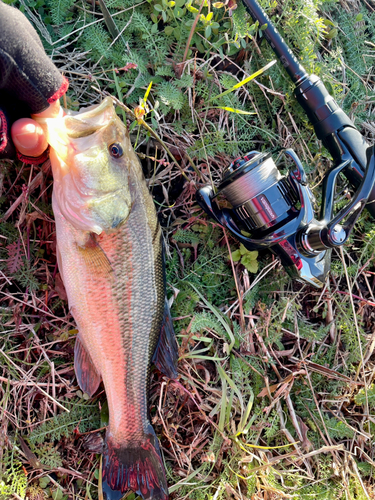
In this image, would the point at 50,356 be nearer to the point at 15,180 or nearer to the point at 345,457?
the point at 15,180

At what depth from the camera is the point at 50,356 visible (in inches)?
92.6

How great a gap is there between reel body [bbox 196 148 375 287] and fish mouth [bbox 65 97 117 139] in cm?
76

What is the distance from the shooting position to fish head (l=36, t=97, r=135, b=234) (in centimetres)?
190

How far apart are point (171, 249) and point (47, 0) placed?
1797 millimetres

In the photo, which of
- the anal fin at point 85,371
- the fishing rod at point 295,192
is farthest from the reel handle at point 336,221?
the anal fin at point 85,371

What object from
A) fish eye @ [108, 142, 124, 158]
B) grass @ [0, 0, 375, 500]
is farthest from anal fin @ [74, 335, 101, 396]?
fish eye @ [108, 142, 124, 158]

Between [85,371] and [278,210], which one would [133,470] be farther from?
[278,210]

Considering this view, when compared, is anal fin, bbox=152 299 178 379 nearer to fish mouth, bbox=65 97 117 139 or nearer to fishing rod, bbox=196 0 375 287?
fishing rod, bbox=196 0 375 287

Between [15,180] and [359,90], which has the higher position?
[359,90]

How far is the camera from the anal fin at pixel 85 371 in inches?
87.9

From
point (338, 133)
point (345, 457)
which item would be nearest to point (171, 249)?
point (338, 133)

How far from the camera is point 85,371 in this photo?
2240 mm

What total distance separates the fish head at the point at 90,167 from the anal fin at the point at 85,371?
783 mm

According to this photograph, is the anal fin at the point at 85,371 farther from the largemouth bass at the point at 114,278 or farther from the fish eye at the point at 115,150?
the fish eye at the point at 115,150
